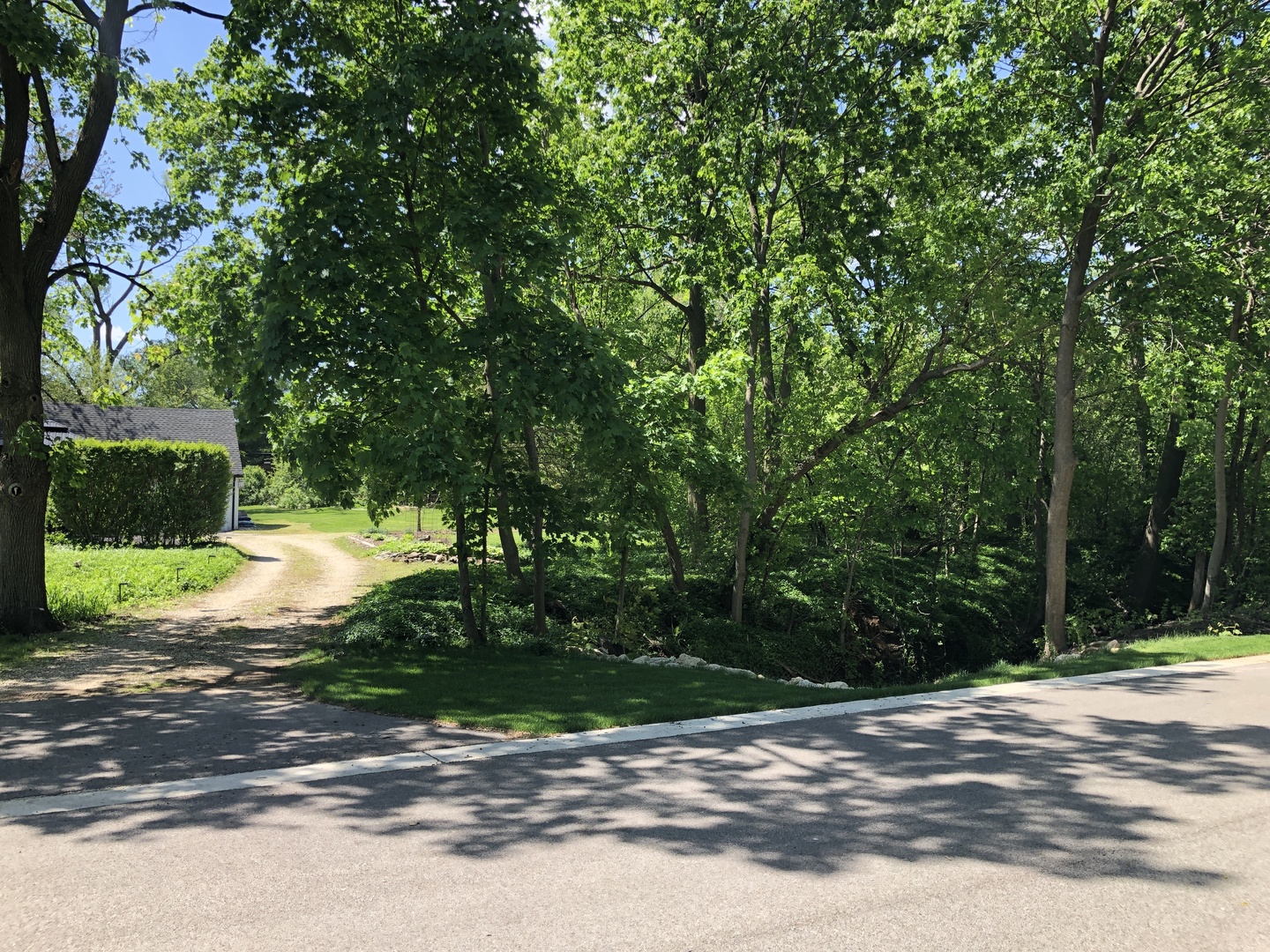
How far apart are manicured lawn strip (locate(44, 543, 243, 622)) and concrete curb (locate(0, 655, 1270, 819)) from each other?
8449mm

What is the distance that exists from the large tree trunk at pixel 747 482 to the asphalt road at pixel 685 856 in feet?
26.3

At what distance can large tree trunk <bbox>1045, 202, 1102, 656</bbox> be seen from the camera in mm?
14758

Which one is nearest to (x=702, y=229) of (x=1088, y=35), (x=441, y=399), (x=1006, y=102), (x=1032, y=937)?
(x=1006, y=102)

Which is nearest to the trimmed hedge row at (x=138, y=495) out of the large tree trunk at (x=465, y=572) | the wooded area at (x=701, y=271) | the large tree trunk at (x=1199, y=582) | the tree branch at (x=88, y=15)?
the wooded area at (x=701, y=271)

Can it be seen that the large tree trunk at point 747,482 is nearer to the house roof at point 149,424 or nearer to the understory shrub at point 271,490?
the house roof at point 149,424

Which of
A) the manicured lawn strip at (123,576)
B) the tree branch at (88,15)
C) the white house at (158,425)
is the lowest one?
the manicured lawn strip at (123,576)

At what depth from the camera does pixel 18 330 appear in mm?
10930

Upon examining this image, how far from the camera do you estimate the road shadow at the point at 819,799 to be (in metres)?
4.54

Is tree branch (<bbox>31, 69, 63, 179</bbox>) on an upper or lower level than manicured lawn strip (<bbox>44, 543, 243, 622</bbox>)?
upper

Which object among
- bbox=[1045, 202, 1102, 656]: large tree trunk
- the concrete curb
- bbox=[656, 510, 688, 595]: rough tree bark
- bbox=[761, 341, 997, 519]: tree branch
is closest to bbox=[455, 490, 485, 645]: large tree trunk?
the concrete curb

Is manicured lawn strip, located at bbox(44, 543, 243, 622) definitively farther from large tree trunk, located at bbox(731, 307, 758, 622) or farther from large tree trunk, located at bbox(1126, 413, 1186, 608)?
large tree trunk, located at bbox(1126, 413, 1186, 608)

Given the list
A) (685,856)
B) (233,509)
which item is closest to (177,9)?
(685,856)

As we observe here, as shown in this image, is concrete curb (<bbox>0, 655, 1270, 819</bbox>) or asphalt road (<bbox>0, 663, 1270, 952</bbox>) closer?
asphalt road (<bbox>0, 663, 1270, 952</bbox>)

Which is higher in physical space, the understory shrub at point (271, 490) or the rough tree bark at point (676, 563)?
the understory shrub at point (271, 490)
